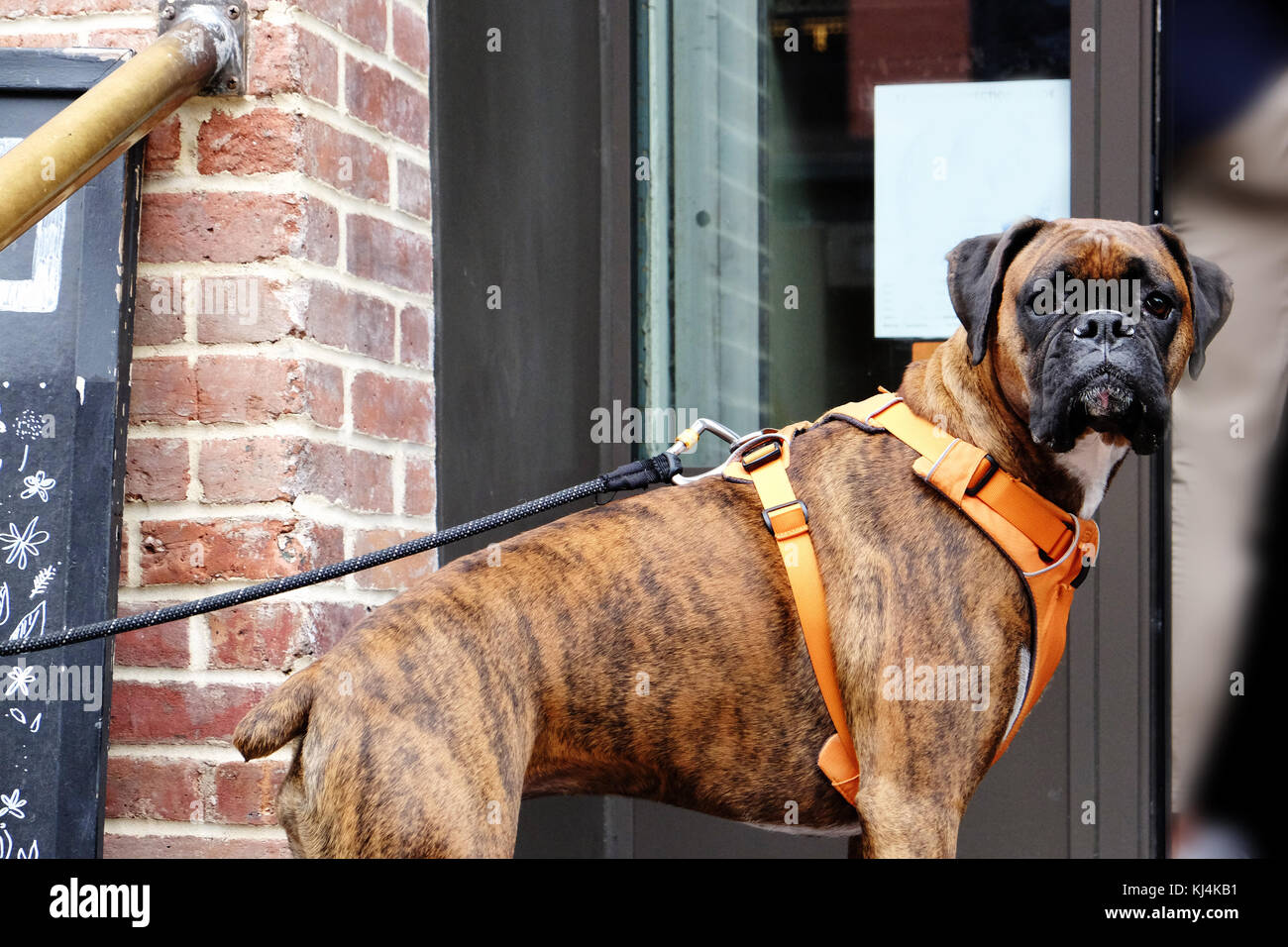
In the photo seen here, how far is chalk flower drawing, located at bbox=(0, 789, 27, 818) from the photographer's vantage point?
8.27ft

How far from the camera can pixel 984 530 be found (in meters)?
2.27

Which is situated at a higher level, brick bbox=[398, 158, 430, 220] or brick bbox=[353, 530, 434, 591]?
brick bbox=[398, 158, 430, 220]

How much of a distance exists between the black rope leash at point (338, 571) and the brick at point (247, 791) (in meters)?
0.59

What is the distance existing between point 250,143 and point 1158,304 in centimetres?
196

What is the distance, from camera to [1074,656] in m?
3.38

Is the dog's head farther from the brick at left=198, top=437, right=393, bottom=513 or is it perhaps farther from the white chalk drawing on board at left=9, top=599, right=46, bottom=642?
the white chalk drawing on board at left=9, top=599, right=46, bottom=642

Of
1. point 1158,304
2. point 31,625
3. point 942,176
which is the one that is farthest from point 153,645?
point 942,176

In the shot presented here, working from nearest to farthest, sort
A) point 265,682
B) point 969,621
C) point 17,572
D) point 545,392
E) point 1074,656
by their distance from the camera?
point 969,621, point 17,572, point 265,682, point 1074,656, point 545,392

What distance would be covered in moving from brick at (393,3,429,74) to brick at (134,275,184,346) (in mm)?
917

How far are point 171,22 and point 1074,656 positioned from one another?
269 centimetres

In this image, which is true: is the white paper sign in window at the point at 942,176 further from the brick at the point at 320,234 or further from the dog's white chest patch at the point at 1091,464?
the brick at the point at 320,234

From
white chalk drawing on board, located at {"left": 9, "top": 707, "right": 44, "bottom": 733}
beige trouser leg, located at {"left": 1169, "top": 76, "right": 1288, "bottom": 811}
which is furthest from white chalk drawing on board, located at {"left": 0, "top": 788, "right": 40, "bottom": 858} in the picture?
beige trouser leg, located at {"left": 1169, "top": 76, "right": 1288, "bottom": 811}
